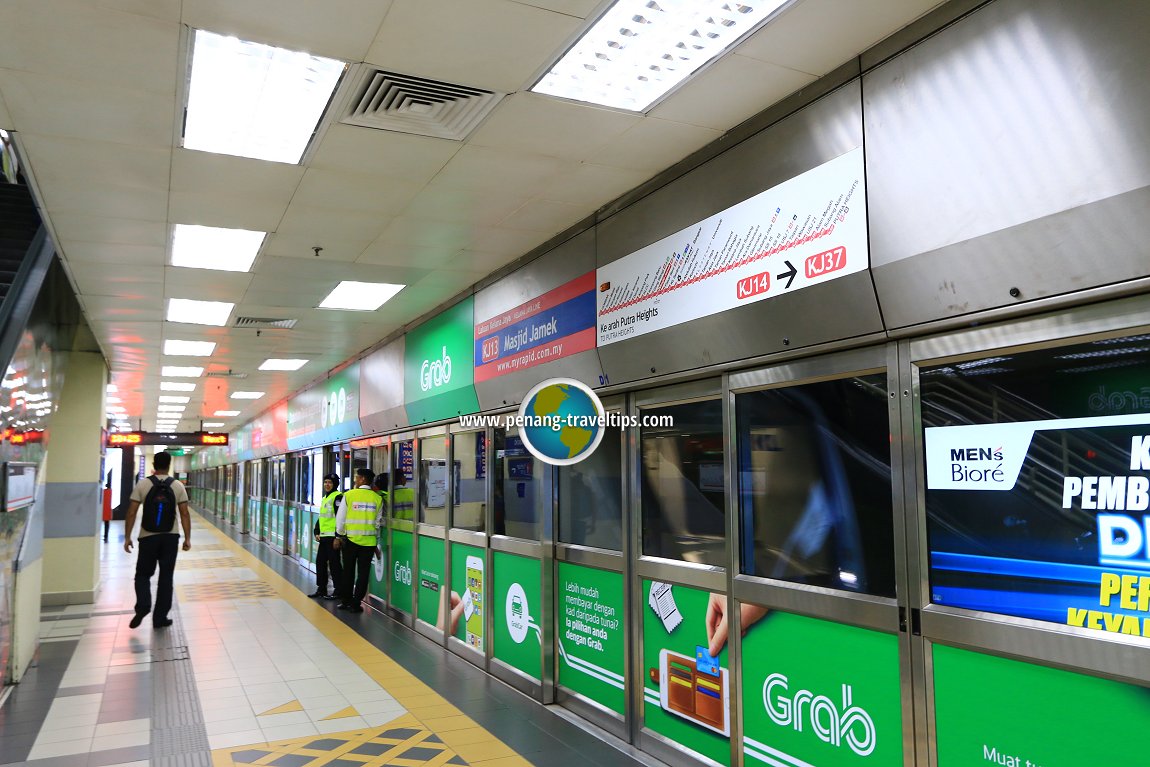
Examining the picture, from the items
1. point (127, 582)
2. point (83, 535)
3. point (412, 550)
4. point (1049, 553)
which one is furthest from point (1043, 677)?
point (127, 582)

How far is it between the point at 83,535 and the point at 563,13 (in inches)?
339

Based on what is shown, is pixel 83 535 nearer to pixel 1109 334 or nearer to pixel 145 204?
pixel 145 204

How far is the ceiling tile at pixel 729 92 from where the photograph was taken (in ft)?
9.61

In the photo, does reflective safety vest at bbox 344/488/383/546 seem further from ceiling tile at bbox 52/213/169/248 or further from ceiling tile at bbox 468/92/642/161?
ceiling tile at bbox 468/92/642/161

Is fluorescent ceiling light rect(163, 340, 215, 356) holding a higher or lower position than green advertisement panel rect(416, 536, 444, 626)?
higher

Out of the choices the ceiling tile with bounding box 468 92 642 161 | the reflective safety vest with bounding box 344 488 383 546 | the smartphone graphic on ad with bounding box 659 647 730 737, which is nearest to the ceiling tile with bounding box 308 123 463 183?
the ceiling tile with bounding box 468 92 642 161

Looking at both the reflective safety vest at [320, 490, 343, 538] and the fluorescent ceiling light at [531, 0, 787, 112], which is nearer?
the fluorescent ceiling light at [531, 0, 787, 112]

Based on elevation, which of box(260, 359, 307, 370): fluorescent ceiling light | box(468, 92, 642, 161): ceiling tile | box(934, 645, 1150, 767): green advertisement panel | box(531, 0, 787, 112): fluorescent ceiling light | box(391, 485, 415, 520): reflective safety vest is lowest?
box(934, 645, 1150, 767): green advertisement panel

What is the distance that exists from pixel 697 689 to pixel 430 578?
152 inches

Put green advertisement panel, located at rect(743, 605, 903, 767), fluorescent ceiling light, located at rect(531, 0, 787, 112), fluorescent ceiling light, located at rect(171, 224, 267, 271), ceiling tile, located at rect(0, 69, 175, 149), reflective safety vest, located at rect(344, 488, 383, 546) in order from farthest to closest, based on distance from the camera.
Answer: reflective safety vest, located at rect(344, 488, 383, 546) < fluorescent ceiling light, located at rect(171, 224, 267, 271) < ceiling tile, located at rect(0, 69, 175, 149) < green advertisement panel, located at rect(743, 605, 903, 767) < fluorescent ceiling light, located at rect(531, 0, 787, 112)

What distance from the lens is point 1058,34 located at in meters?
2.16

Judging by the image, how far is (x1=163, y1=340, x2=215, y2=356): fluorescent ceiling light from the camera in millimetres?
8719

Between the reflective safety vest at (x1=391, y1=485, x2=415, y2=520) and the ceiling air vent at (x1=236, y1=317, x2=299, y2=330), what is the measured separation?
74.7 inches

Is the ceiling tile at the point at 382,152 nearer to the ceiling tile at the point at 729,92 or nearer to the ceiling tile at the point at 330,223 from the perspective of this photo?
the ceiling tile at the point at 330,223
